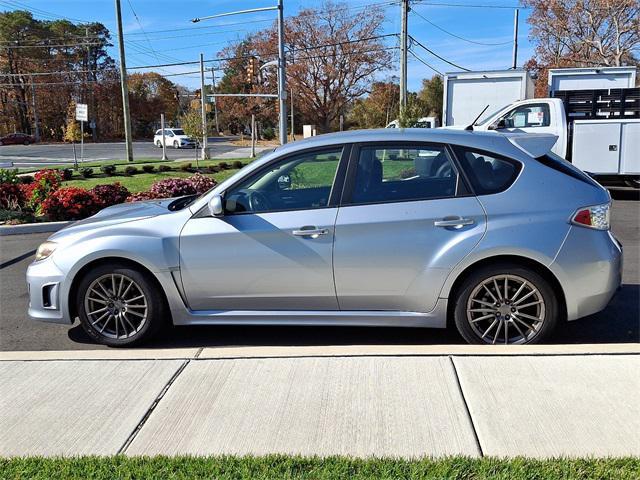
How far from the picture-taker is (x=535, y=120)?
14023 mm

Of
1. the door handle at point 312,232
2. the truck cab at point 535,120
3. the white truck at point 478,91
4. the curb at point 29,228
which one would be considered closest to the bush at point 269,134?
the white truck at point 478,91

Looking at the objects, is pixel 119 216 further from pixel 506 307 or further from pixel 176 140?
pixel 176 140

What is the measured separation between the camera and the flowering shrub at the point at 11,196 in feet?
35.6

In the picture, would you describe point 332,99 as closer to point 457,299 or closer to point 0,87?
point 0,87

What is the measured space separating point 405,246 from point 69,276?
103 inches

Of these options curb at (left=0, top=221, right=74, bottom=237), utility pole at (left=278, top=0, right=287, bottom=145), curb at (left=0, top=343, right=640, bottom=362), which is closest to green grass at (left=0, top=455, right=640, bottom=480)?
curb at (left=0, top=343, right=640, bottom=362)

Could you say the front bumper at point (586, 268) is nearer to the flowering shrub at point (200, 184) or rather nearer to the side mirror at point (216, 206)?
the side mirror at point (216, 206)

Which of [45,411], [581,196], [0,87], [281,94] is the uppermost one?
[0,87]

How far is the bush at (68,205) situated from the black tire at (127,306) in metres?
6.07

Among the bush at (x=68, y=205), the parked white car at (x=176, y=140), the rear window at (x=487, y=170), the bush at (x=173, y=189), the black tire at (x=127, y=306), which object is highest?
the parked white car at (x=176, y=140)

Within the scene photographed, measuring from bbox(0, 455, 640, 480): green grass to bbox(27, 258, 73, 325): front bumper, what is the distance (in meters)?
1.85

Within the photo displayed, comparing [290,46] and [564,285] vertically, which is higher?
[290,46]

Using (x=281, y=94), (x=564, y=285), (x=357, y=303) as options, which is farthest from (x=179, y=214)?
(x=281, y=94)

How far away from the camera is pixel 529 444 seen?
120 inches
